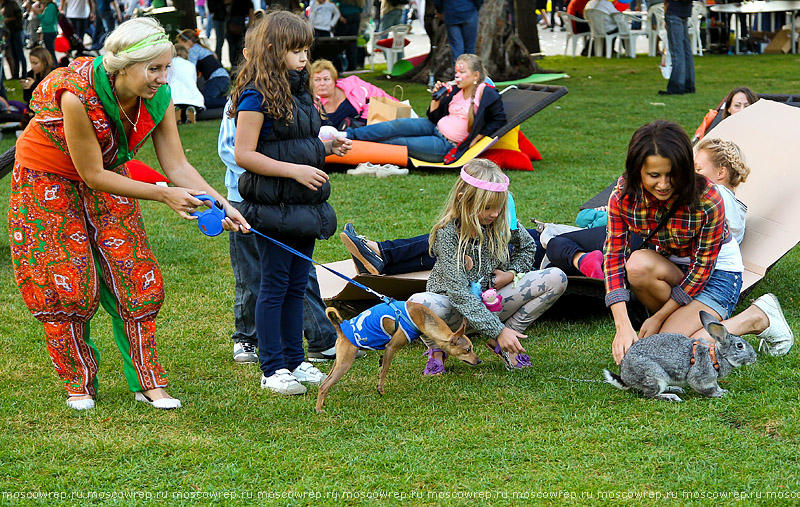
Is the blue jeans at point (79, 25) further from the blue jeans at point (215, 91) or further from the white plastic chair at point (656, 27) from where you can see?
the white plastic chair at point (656, 27)

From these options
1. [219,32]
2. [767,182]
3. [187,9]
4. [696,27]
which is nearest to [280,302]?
[767,182]

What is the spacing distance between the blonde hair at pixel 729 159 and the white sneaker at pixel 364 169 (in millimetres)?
4377

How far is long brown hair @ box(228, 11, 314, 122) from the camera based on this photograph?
3447 mm

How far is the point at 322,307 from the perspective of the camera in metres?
4.42

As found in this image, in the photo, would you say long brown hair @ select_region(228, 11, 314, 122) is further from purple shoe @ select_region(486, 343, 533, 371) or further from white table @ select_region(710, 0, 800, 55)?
white table @ select_region(710, 0, 800, 55)

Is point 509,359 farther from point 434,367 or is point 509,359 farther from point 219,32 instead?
point 219,32

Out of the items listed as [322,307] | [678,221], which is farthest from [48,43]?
[678,221]

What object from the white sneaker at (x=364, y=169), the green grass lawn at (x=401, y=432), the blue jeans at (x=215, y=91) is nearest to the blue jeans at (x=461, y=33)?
the blue jeans at (x=215, y=91)

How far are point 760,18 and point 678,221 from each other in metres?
18.7

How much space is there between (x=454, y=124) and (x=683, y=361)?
5.28m

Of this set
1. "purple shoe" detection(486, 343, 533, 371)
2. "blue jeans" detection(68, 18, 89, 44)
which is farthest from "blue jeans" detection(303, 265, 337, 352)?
"blue jeans" detection(68, 18, 89, 44)

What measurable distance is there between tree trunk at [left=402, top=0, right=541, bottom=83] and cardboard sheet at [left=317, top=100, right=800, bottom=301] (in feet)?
28.1

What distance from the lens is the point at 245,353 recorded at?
169 inches

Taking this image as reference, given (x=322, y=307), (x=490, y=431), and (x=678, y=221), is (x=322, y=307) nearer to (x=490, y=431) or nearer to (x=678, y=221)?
(x=490, y=431)
